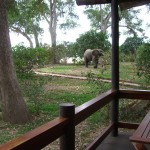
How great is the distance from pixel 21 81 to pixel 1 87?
1848 millimetres

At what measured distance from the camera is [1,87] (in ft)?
24.9

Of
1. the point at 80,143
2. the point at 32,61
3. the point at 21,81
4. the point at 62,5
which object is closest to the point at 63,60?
the point at 62,5

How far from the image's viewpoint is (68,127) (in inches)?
91.5

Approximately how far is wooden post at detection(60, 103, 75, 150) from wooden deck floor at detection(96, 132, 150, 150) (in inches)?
73.2

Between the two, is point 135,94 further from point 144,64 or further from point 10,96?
point 10,96

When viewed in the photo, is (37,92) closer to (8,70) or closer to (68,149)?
Answer: (8,70)

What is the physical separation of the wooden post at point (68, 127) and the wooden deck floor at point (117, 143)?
6.10ft

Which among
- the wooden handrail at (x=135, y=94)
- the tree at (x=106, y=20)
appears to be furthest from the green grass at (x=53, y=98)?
the tree at (x=106, y=20)

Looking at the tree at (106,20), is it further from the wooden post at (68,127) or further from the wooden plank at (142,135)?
the wooden post at (68,127)

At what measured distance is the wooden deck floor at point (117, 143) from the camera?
4160 mm

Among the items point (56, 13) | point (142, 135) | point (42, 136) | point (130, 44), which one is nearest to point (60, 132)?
point (42, 136)

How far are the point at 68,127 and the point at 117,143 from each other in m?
2.21

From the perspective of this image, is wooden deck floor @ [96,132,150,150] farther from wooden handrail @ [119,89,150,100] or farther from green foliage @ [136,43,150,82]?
green foliage @ [136,43,150,82]

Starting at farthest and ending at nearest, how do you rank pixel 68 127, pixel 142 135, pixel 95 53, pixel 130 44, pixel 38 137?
1. pixel 130 44
2. pixel 95 53
3. pixel 142 135
4. pixel 68 127
5. pixel 38 137
